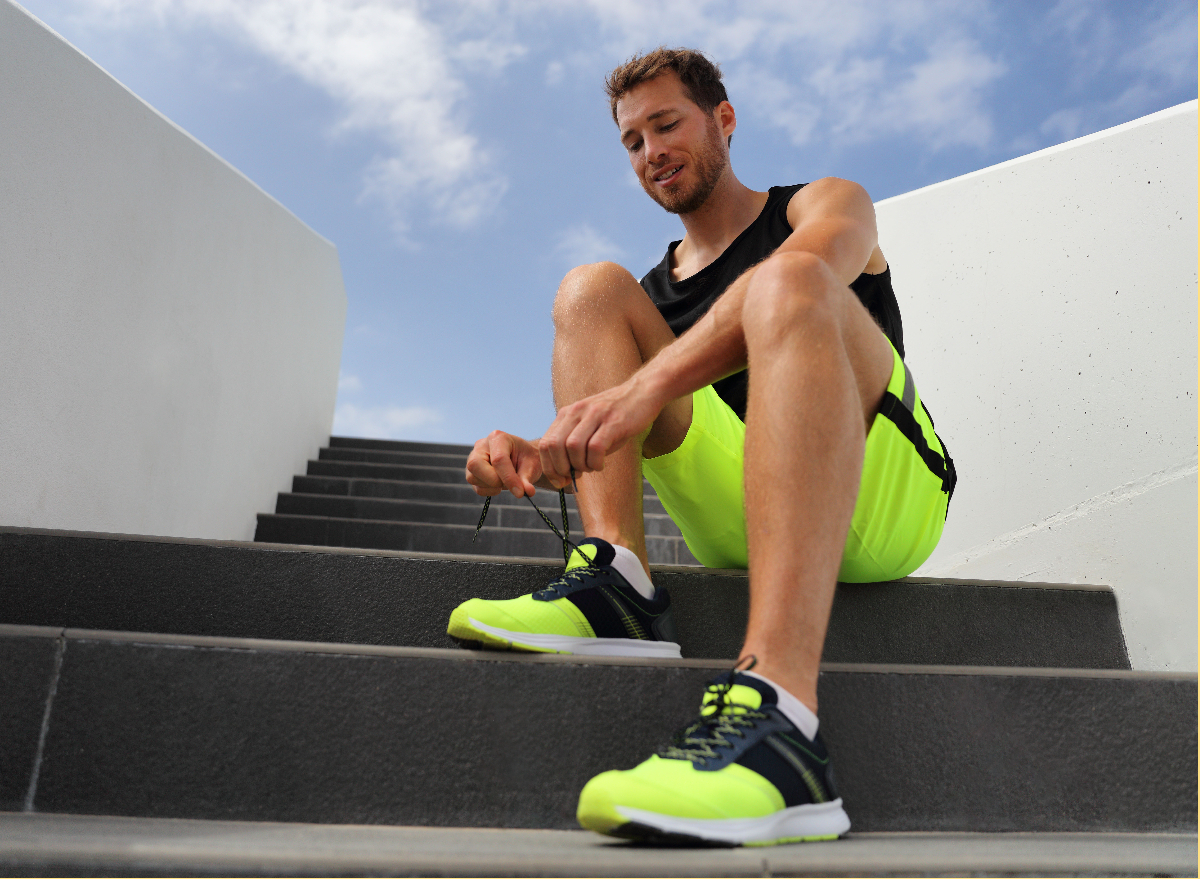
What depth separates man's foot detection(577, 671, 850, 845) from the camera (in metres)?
0.61

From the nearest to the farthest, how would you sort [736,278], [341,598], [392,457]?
[341,598] < [736,278] < [392,457]

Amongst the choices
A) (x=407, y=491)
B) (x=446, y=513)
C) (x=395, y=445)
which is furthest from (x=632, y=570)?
(x=395, y=445)

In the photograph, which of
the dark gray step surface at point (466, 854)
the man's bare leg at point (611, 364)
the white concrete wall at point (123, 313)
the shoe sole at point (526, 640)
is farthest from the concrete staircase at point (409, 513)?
the dark gray step surface at point (466, 854)

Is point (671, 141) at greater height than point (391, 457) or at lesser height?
lesser

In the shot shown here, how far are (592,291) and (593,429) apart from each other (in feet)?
1.20

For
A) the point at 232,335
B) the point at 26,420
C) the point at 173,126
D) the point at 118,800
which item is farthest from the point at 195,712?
the point at 232,335

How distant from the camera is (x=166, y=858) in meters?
0.57

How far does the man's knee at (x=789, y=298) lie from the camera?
32.0 inches

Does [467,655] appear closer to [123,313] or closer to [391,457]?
[123,313]

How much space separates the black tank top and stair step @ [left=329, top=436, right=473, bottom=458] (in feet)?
9.87

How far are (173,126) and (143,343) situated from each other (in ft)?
2.20

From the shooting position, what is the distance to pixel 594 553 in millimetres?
938

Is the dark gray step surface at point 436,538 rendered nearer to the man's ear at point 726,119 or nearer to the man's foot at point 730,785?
the man's ear at point 726,119

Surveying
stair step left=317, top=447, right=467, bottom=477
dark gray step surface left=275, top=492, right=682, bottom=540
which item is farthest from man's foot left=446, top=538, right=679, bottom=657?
stair step left=317, top=447, right=467, bottom=477
